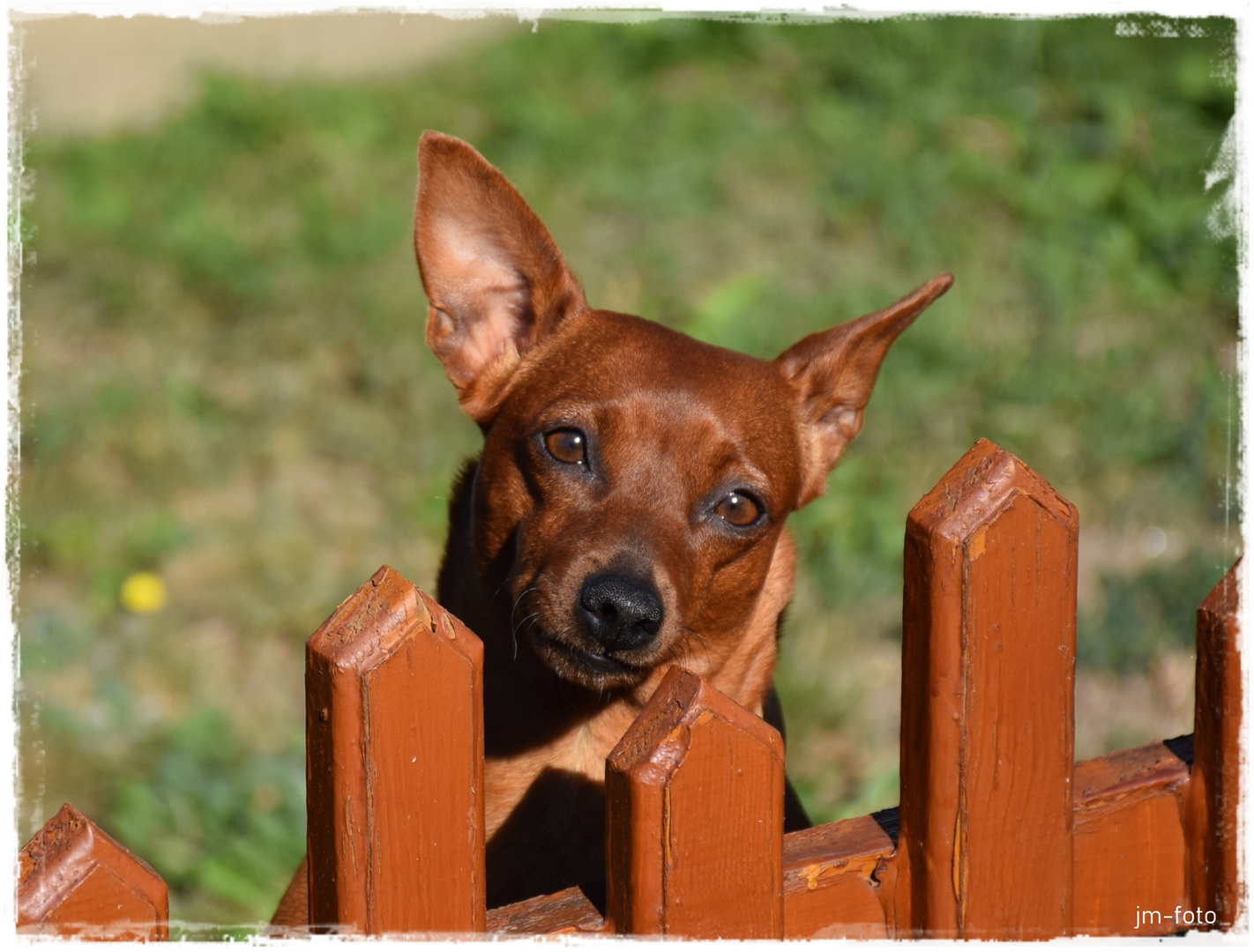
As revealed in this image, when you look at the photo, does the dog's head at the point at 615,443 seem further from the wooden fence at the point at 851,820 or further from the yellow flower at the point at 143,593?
the yellow flower at the point at 143,593

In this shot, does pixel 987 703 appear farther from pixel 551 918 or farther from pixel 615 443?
pixel 615 443

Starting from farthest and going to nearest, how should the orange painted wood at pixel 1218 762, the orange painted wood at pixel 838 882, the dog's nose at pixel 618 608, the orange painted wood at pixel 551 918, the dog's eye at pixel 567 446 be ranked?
the dog's eye at pixel 567 446 → the dog's nose at pixel 618 608 → the orange painted wood at pixel 1218 762 → the orange painted wood at pixel 838 882 → the orange painted wood at pixel 551 918

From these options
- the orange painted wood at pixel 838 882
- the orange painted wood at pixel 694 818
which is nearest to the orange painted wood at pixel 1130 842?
the orange painted wood at pixel 838 882

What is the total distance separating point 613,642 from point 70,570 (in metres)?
3.26

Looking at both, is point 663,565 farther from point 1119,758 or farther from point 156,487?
point 156,487

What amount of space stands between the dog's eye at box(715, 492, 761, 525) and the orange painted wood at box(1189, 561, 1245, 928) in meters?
1.24

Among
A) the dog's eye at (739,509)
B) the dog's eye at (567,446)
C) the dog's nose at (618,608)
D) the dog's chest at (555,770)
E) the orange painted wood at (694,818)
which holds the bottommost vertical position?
the orange painted wood at (694,818)

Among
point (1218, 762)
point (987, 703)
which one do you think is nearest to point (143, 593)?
point (987, 703)

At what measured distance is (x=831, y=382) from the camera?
12.0 feet

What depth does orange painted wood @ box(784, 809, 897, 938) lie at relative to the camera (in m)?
2.11

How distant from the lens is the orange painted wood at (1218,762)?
2.24 meters

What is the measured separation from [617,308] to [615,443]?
351cm

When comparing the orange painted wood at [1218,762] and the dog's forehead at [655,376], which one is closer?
the orange painted wood at [1218,762]

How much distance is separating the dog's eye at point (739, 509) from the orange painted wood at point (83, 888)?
1.73 meters
